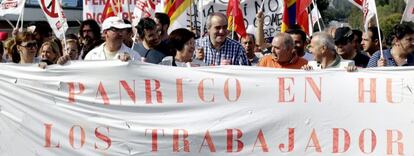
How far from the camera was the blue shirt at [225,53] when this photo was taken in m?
8.07

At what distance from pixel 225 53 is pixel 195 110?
143 centimetres

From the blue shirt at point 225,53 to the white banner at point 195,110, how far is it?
51.6 inches

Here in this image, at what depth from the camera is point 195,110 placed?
6738 mm

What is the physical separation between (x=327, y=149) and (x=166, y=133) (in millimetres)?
1129

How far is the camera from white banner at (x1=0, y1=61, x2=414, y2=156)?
21.7 ft

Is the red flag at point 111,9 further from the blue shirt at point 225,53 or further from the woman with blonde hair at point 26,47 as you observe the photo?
the woman with blonde hair at point 26,47

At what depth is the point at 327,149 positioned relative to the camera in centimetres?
662

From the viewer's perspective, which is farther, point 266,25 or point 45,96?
point 266,25

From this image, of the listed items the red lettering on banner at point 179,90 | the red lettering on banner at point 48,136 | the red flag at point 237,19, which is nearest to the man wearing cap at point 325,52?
the red lettering on banner at point 179,90

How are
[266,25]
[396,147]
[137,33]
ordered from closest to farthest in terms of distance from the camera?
1. [396,147]
2. [137,33]
3. [266,25]

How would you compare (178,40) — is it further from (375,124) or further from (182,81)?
(375,124)

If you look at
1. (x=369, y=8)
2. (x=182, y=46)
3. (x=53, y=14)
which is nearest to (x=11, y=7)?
(x=53, y=14)

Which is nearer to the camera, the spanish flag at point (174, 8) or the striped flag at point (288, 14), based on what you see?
the striped flag at point (288, 14)

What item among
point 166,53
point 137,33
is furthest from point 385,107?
point 137,33
